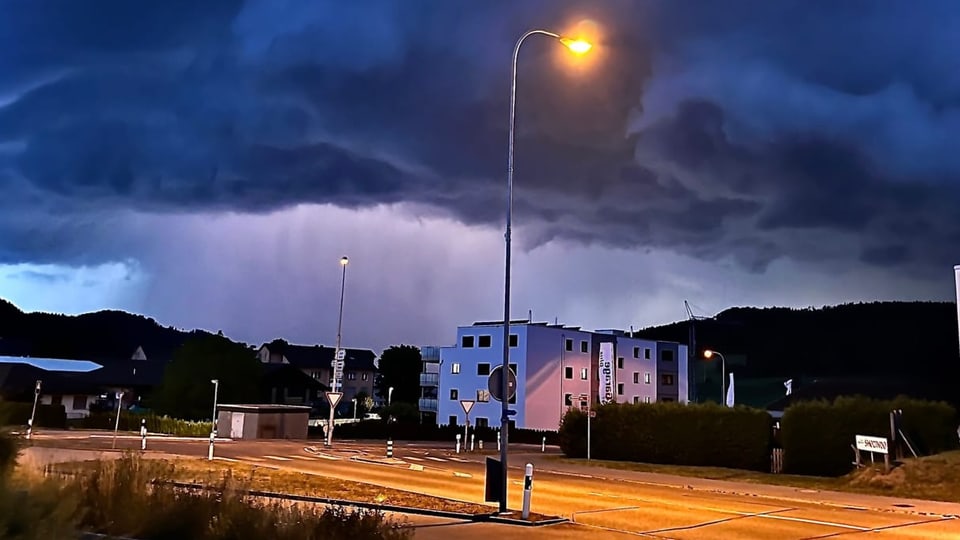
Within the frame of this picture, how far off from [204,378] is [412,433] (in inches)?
729

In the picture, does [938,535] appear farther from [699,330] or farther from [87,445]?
[699,330]

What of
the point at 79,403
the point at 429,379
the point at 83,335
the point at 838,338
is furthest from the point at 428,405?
the point at 83,335

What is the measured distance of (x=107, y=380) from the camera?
282ft

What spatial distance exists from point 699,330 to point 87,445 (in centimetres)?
10975

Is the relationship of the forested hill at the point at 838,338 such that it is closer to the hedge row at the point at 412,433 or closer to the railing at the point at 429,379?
the railing at the point at 429,379

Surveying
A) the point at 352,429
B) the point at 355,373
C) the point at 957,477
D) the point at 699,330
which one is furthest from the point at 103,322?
the point at 957,477

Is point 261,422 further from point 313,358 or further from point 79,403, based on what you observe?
point 313,358

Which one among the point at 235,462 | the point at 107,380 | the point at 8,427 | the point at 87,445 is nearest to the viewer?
the point at 8,427

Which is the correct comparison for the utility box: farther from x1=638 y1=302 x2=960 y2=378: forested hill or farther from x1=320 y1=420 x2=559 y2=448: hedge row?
x1=638 y1=302 x2=960 y2=378: forested hill

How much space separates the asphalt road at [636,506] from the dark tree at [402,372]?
9194 cm

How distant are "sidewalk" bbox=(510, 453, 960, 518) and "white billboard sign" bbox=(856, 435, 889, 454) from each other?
3204 millimetres

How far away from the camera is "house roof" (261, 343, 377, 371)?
126 m

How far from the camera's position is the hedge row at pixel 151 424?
172 feet

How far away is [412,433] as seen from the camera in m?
58.9
